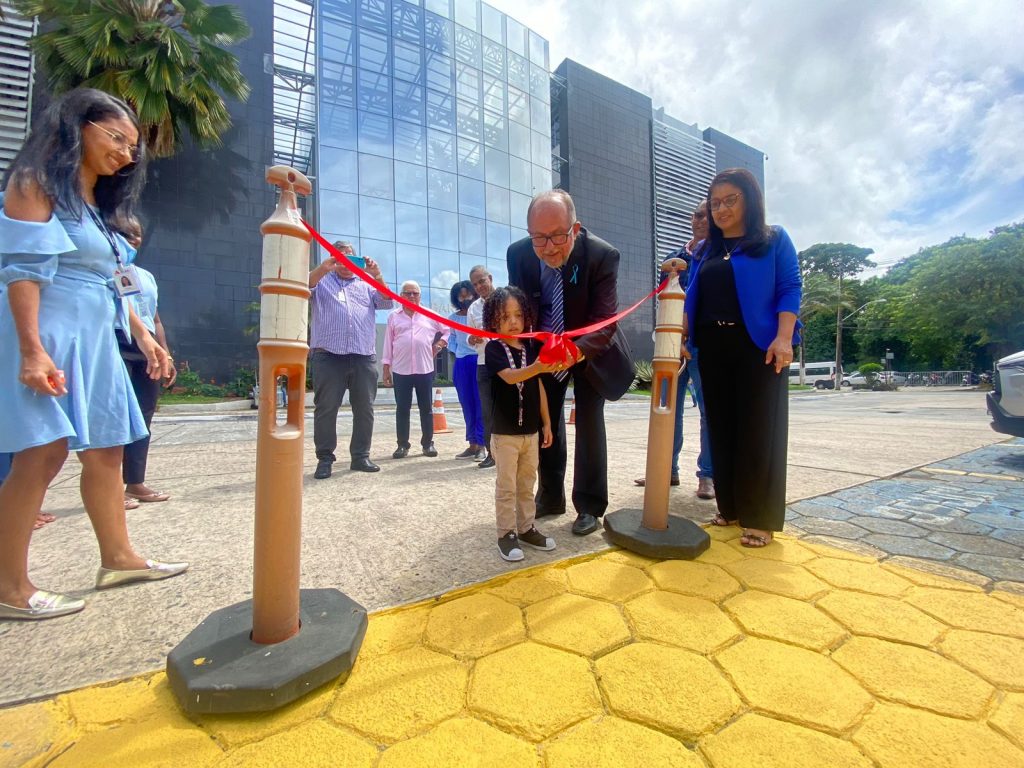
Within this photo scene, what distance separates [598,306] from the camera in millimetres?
2373

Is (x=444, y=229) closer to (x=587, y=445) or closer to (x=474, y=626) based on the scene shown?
(x=587, y=445)

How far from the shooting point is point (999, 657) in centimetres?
131

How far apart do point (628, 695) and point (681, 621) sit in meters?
0.42

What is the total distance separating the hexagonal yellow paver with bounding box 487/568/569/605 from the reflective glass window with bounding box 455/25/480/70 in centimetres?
2292

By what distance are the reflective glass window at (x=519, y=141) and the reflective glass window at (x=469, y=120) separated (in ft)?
5.21

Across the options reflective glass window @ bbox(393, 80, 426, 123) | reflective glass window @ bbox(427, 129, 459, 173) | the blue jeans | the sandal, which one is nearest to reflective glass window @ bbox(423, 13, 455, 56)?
reflective glass window @ bbox(393, 80, 426, 123)

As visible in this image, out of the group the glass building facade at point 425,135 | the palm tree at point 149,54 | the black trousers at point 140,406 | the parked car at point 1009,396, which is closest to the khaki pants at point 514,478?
the black trousers at point 140,406

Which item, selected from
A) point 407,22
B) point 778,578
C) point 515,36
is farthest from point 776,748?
point 515,36

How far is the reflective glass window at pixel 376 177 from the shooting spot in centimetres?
1697

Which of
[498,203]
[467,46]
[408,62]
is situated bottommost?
[498,203]

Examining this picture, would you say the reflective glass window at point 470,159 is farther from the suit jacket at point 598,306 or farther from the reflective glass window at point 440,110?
the suit jacket at point 598,306

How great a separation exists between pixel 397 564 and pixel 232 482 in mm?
2195

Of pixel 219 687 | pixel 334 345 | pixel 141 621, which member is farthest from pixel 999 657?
pixel 334 345

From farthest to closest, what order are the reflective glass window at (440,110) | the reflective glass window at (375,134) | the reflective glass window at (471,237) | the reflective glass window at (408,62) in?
the reflective glass window at (471,237), the reflective glass window at (440,110), the reflective glass window at (408,62), the reflective glass window at (375,134)
